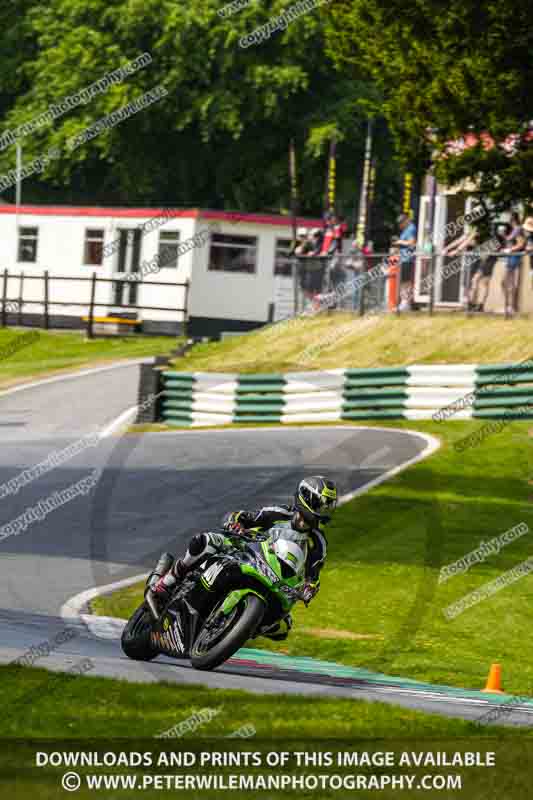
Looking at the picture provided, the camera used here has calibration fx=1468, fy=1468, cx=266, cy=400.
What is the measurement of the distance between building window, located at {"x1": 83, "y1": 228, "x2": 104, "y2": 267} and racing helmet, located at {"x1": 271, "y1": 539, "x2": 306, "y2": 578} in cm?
3595

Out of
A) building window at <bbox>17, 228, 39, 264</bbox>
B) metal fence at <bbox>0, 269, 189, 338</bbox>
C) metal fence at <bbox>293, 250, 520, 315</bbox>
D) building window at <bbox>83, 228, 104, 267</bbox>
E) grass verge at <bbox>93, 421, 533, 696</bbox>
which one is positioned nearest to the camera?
grass verge at <bbox>93, 421, 533, 696</bbox>

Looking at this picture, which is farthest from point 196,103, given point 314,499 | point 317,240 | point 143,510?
point 314,499

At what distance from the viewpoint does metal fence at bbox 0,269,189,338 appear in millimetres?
42094

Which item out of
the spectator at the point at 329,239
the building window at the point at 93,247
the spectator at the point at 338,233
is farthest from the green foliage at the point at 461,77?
the building window at the point at 93,247

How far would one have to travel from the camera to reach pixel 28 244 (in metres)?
47.0

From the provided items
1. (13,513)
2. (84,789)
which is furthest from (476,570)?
(84,789)

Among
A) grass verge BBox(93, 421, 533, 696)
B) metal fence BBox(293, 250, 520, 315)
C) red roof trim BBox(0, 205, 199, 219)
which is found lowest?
grass verge BBox(93, 421, 533, 696)

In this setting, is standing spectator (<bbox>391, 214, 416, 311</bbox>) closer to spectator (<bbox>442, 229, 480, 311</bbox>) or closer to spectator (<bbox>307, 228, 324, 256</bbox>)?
spectator (<bbox>442, 229, 480, 311</bbox>)

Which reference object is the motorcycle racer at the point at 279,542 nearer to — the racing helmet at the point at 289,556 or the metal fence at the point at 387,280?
the racing helmet at the point at 289,556

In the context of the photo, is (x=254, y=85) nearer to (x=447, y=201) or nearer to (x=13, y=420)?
(x=447, y=201)

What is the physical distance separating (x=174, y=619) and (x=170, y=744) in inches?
96.4

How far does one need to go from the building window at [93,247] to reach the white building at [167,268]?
0.03 m

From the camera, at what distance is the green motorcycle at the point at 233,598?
963 centimetres

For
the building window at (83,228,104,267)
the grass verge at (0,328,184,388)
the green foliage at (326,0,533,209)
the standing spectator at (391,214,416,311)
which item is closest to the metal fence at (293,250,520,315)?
the standing spectator at (391,214,416,311)
